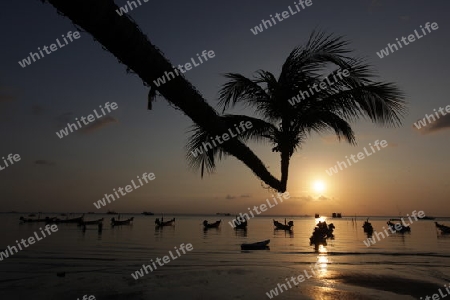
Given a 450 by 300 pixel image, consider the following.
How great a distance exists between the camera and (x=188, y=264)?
17938 mm

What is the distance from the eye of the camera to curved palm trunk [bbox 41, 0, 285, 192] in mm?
1776

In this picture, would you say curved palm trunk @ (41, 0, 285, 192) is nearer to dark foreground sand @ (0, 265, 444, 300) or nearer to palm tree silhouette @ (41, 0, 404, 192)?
palm tree silhouette @ (41, 0, 404, 192)

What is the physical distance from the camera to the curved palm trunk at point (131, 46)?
1776mm

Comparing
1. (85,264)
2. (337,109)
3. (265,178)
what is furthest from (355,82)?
(85,264)

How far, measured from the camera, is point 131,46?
2.03m

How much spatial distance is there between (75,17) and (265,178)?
3959 mm

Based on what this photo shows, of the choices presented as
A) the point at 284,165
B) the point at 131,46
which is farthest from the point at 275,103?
the point at 131,46

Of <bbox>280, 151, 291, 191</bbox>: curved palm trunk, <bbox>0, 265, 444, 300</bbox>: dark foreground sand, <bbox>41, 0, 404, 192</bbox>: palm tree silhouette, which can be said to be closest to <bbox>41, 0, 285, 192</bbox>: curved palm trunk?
<bbox>41, 0, 404, 192</bbox>: palm tree silhouette

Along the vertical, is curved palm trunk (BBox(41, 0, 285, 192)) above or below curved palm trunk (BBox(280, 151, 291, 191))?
above

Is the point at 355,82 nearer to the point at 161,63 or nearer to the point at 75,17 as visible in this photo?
the point at 161,63

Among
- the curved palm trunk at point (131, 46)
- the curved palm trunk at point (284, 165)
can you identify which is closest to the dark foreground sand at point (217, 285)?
the curved palm trunk at point (284, 165)

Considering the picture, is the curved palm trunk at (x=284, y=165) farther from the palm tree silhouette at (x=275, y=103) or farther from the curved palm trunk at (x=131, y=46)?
the curved palm trunk at (x=131, y=46)

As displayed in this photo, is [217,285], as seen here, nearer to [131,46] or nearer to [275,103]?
[275,103]

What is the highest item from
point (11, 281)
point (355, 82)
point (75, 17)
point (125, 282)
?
point (75, 17)
